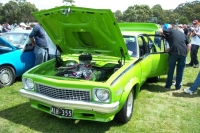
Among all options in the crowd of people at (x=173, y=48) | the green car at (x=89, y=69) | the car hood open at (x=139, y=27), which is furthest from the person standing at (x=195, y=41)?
the green car at (x=89, y=69)

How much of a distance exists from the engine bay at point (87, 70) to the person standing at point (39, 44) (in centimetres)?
184

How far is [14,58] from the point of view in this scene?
5656 millimetres

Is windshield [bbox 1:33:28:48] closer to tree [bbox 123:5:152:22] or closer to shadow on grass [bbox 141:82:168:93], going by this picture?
shadow on grass [bbox 141:82:168:93]

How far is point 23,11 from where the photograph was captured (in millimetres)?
66625

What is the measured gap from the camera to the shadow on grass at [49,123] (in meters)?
3.39

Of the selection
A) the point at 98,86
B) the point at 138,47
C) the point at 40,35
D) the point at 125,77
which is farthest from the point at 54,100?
the point at 40,35

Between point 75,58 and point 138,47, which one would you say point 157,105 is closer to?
point 138,47

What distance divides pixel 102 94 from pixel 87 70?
915 millimetres

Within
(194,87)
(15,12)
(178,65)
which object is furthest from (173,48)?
(15,12)

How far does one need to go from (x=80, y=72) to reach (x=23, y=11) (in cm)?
7010

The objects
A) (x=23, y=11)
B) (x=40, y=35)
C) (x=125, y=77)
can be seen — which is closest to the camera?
(x=125, y=77)

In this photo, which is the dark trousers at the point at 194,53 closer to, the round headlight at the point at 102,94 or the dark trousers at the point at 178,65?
the dark trousers at the point at 178,65

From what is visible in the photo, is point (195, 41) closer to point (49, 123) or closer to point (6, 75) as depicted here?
point (49, 123)

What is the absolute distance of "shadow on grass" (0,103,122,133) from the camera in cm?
339
